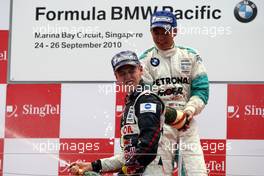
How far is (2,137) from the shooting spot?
395 centimetres

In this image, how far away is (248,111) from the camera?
3.78m

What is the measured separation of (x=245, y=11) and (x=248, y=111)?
550 millimetres

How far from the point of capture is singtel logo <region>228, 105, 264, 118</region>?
148 inches

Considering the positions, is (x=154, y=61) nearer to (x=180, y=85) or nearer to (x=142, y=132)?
(x=180, y=85)

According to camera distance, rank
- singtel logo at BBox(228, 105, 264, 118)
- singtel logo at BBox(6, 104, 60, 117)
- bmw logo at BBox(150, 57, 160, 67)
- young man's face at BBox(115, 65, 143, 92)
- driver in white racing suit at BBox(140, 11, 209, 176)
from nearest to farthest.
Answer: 1. young man's face at BBox(115, 65, 143, 92)
2. driver in white racing suit at BBox(140, 11, 209, 176)
3. bmw logo at BBox(150, 57, 160, 67)
4. singtel logo at BBox(228, 105, 264, 118)
5. singtel logo at BBox(6, 104, 60, 117)

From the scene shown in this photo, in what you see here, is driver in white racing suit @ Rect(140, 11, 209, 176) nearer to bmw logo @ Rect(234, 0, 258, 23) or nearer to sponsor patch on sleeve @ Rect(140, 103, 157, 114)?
bmw logo @ Rect(234, 0, 258, 23)

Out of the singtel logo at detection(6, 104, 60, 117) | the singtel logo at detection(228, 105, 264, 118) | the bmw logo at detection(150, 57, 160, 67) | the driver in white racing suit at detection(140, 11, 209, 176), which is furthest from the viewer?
the singtel logo at detection(6, 104, 60, 117)

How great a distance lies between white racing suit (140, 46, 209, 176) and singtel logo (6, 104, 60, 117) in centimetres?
62

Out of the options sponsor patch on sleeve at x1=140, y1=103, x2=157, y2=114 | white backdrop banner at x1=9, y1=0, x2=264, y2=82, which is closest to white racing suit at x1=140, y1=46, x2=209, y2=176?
white backdrop banner at x1=9, y1=0, x2=264, y2=82

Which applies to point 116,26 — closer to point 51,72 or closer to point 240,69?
point 51,72

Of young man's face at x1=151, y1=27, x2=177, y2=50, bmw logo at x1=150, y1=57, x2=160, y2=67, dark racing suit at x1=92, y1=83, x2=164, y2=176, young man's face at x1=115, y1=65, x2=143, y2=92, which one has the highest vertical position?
young man's face at x1=151, y1=27, x2=177, y2=50

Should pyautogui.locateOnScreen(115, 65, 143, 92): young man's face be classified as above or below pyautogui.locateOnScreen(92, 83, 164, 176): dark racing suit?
above

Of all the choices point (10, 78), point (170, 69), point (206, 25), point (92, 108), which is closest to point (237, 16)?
point (206, 25)

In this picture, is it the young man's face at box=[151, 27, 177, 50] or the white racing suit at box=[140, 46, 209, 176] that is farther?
the young man's face at box=[151, 27, 177, 50]
